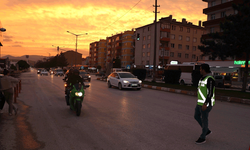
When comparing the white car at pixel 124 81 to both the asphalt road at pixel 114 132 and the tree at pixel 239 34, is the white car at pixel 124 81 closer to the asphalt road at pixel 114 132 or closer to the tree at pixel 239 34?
the tree at pixel 239 34

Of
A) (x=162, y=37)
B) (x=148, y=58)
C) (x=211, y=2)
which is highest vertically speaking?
(x=211, y=2)

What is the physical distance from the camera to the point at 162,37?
6469 centimetres

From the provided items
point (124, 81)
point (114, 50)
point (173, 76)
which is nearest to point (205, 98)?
point (124, 81)

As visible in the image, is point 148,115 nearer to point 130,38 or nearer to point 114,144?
point 114,144

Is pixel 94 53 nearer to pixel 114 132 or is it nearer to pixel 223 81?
pixel 223 81

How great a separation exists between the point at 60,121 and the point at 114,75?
13339 mm

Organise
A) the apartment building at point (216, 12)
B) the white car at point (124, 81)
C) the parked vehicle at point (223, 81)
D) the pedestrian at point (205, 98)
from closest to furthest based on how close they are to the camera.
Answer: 1. the pedestrian at point (205, 98)
2. the white car at point (124, 81)
3. the parked vehicle at point (223, 81)
4. the apartment building at point (216, 12)

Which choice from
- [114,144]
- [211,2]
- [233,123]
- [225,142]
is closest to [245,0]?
[233,123]

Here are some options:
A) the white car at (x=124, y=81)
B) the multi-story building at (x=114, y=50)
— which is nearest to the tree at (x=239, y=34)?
the white car at (x=124, y=81)

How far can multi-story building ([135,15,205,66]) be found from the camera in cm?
6525

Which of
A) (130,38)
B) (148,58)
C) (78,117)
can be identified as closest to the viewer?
(78,117)

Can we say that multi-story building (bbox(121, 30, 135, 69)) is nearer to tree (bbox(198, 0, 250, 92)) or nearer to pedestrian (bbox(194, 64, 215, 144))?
tree (bbox(198, 0, 250, 92))

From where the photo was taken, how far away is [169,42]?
218 feet

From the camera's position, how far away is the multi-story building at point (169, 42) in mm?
65250
